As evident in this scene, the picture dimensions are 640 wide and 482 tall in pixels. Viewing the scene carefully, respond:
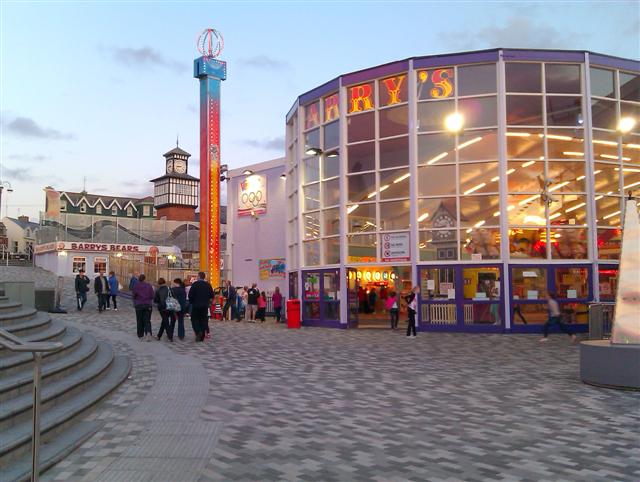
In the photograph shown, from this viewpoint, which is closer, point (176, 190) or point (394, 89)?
point (394, 89)

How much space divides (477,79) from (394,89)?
2789mm

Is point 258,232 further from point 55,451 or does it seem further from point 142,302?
point 55,451

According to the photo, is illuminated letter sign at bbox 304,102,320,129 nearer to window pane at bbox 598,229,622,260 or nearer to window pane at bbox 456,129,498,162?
window pane at bbox 456,129,498,162

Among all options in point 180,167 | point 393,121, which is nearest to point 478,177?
point 393,121

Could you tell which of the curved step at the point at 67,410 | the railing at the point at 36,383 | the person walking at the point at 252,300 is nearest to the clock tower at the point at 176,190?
the person walking at the point at 252,300

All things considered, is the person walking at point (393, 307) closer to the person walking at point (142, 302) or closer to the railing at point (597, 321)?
the railing at point (597, 321)

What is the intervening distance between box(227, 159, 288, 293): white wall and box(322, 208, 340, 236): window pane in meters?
6.48

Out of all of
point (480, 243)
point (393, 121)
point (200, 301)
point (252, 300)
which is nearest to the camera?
point (200, 301)

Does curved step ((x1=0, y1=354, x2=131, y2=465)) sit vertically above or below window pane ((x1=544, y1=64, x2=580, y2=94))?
below

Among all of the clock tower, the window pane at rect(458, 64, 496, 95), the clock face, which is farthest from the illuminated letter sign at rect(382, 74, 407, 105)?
the clock face

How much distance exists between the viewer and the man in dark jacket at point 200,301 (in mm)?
14469

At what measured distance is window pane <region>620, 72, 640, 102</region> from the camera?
66.5 feet

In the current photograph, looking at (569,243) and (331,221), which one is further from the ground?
(331,221)

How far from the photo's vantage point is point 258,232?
30.0 m
